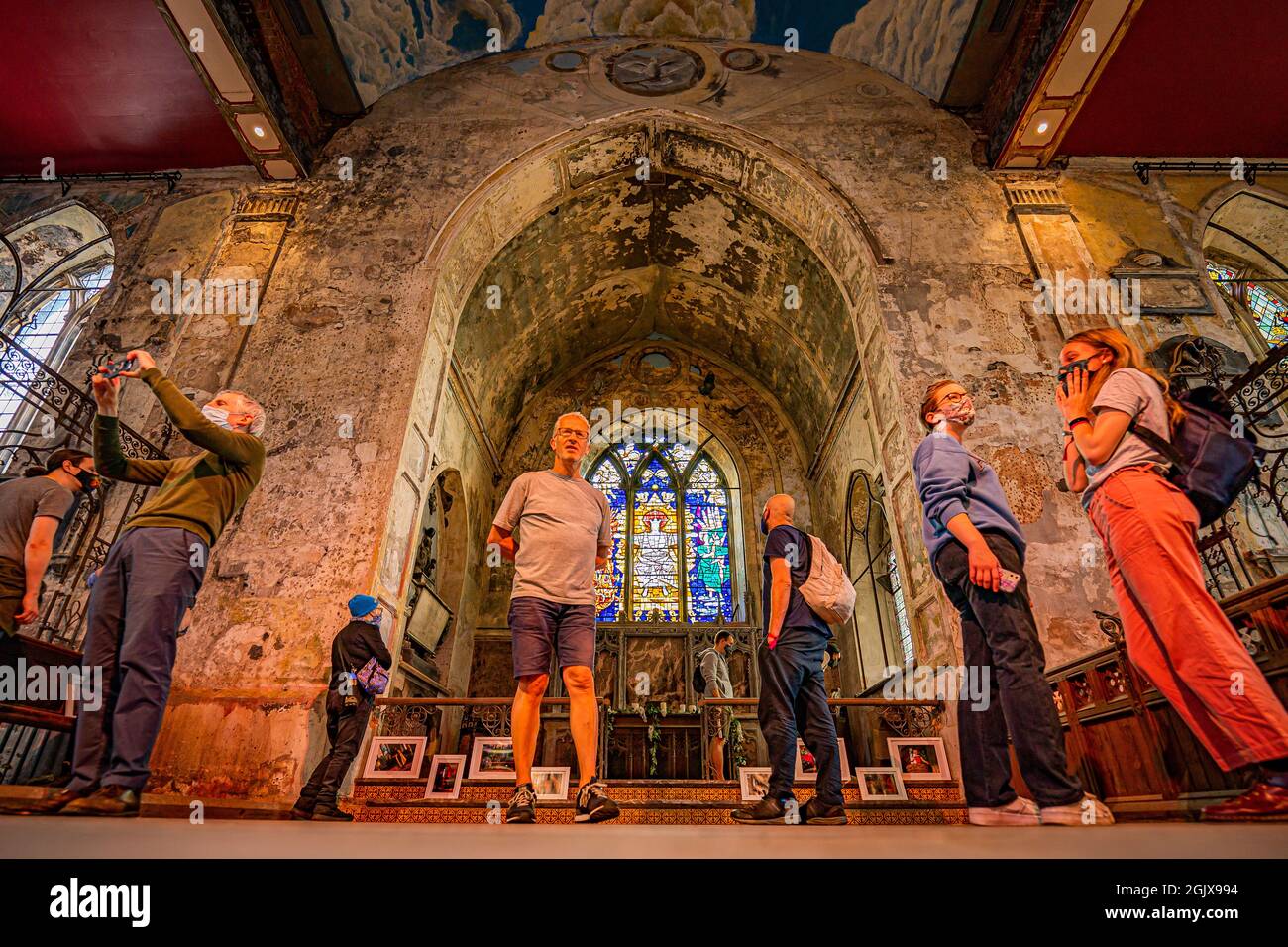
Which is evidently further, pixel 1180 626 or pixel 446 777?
pixel 446 777

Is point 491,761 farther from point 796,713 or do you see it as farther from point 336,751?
point 796,713

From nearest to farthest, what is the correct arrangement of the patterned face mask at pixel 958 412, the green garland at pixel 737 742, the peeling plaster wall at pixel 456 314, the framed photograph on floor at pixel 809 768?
1. the patterned face mask at pixel 958 412
2. the framed photograph on floor at pixel 809 768
3. the peeling plaster wall at pixel 456 314
4. the green garland at pixel 737 742

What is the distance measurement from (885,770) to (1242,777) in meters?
1.97

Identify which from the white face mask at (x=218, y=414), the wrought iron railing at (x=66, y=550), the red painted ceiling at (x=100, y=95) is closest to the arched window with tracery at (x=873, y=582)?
the white face mask at (x=218, y=414)

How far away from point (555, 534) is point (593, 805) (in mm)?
1101

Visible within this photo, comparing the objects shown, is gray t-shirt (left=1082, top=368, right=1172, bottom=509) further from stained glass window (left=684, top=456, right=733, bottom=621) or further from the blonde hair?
stained glass window (left=684, top=456, right=733, bottom=621)

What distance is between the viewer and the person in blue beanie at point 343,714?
366 centimetres

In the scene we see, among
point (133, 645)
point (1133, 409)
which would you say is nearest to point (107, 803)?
point (133, 645)

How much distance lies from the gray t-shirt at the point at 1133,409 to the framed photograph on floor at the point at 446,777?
3.94 metres

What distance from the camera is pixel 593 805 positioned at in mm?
2461

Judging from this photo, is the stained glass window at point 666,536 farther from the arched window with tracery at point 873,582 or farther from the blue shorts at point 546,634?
the blue shorts at point 546,634

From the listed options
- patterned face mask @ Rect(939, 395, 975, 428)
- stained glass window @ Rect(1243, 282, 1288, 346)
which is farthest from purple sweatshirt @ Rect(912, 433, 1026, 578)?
stained glass window @ Rect(1243, 282, 1288, 346)

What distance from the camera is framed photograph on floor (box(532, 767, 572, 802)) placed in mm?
4137

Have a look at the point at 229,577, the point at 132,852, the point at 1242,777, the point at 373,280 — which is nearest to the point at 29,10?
the point at 373,280
